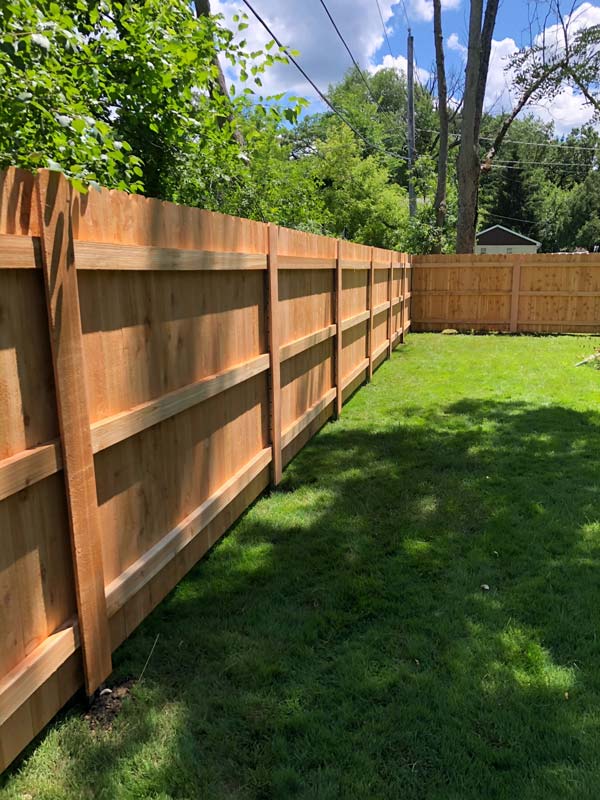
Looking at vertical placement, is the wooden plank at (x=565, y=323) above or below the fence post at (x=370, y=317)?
below

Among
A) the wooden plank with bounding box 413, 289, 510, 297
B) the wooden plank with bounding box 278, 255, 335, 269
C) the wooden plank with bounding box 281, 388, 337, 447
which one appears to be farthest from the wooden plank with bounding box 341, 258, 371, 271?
the wooden plank with bounding box 413, 289, 510, 297

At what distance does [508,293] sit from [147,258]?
13.7 m

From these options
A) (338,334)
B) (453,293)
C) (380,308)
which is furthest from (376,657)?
(453,293)

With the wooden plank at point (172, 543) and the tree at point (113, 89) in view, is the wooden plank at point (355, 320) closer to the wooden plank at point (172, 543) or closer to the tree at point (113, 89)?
the tree at point (113, 89)

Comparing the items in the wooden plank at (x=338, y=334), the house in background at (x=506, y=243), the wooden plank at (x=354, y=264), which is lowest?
the wooden plank at (x=338, y=334)

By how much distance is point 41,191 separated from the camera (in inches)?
70.9

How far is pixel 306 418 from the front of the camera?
5289mm

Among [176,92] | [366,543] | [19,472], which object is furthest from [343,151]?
[19,472]

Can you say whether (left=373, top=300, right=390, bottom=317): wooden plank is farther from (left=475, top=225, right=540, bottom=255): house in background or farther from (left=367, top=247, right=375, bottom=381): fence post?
(left=475, top=225, right=540, bottom=255): house in background

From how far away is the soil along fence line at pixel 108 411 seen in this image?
71.3 inches

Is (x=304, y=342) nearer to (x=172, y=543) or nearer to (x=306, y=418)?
(x=306, y=418)

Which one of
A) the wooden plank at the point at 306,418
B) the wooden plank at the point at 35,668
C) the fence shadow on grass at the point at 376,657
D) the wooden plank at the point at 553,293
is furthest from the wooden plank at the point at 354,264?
the wooden plank at the point at 553,293

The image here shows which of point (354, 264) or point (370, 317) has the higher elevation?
point (354, 264)

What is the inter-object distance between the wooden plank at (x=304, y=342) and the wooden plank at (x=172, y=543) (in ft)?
3.07
